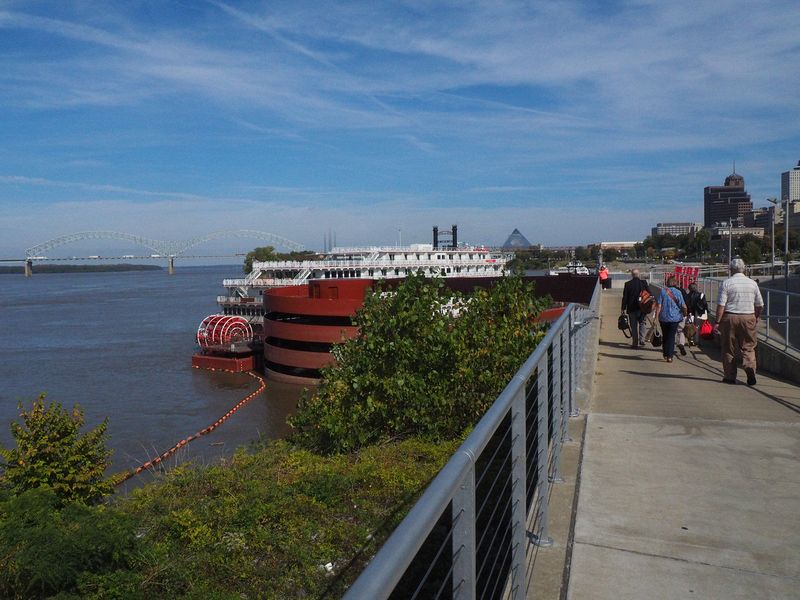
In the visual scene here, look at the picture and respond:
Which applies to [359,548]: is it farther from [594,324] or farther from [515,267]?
[594,324]

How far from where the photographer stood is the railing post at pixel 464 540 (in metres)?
1.90

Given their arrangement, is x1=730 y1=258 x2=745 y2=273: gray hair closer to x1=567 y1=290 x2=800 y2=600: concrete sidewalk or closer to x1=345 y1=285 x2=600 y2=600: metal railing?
x1=567 y1=290 x2=800 y2=600: concrete sidewalk

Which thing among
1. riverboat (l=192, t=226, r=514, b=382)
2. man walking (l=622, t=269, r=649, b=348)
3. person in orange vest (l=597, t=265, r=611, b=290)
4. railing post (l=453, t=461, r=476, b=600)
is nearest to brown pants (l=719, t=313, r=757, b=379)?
man walking (l=622, t=269, r=649, b=348)

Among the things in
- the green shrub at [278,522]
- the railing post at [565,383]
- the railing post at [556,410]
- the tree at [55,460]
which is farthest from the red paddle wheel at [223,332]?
the railing post at [556,410]

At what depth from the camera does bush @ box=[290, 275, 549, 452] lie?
8.31 meters

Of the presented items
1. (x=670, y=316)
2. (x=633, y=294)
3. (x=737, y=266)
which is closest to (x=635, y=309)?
(x=633, y=294)

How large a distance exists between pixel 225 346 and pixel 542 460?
45373 millimetres

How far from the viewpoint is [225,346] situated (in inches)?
1858

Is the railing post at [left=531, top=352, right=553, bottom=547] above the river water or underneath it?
above

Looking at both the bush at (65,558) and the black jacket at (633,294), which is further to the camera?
the black jacket at (633,294)

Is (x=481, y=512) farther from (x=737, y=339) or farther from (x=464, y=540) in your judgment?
(x=737, y=339)

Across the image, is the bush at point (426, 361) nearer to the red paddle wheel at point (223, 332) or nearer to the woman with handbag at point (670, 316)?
the woman with handbag at point (670, 316)

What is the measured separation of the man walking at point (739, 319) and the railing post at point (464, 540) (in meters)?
7.38

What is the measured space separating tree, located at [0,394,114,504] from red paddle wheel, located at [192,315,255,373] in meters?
32.1
